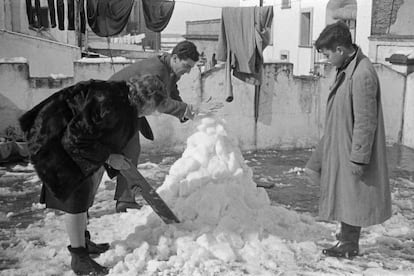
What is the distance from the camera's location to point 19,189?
278 inches

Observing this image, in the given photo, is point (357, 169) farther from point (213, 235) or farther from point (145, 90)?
point (145, 90)

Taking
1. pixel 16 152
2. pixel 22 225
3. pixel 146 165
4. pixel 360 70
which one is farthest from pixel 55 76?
pixel 360 70

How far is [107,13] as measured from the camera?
40.4 feet

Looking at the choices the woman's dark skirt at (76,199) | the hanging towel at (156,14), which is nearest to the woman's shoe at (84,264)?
the woman's dark skirt at (76,199)

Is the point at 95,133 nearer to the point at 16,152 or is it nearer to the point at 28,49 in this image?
the point at 16,152

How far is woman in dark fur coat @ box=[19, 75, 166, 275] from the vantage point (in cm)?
386

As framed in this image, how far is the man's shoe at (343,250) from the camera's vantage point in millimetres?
4648

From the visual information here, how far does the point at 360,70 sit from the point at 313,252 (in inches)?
63.6

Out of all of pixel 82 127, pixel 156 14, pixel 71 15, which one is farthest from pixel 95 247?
pixel 156 14

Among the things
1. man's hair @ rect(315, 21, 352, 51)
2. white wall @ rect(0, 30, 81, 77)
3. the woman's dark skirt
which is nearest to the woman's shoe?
the woman's dark skirt

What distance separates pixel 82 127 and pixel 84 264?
1119 mm

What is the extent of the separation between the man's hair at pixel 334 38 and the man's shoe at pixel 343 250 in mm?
1632

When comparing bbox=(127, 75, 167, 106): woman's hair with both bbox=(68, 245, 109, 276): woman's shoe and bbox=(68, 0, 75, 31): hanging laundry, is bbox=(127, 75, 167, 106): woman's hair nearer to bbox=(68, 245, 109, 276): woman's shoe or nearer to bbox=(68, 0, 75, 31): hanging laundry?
bbox=(68, 245, 109, 276): woman's shoe

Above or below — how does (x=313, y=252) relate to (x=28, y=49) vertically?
below
